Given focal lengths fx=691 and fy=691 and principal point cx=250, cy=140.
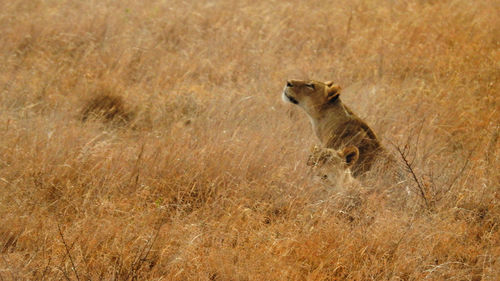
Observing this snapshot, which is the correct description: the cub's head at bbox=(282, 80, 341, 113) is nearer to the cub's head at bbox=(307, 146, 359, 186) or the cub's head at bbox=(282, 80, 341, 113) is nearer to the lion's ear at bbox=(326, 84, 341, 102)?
the lion's ear at bbox=(326, 84, 341, 102)

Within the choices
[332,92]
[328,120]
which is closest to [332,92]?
[332,92]

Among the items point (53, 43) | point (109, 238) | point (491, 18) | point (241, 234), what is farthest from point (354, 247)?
point (491, 18)

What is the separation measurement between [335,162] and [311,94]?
49.8 inches

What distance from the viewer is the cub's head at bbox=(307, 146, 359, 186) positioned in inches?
205

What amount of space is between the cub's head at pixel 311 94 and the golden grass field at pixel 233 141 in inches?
13.0

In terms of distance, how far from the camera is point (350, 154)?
17.2 ft

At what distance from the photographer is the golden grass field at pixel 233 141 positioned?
4367mm

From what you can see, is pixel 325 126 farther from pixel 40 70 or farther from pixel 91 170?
pixel 40 70

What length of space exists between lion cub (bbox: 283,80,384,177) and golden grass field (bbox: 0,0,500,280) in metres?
0.26

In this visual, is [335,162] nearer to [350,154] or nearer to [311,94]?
[350,154]

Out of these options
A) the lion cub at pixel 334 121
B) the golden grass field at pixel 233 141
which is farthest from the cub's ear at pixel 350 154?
the lion cub at pixel 334 121

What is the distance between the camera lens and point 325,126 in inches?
242

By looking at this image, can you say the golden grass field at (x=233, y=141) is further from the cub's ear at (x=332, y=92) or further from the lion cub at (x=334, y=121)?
the cub's ear at (x=332, y=92)

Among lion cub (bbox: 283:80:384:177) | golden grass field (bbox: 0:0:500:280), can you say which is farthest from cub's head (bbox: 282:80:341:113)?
golden grass field (bbox: 0:0:500:280)
